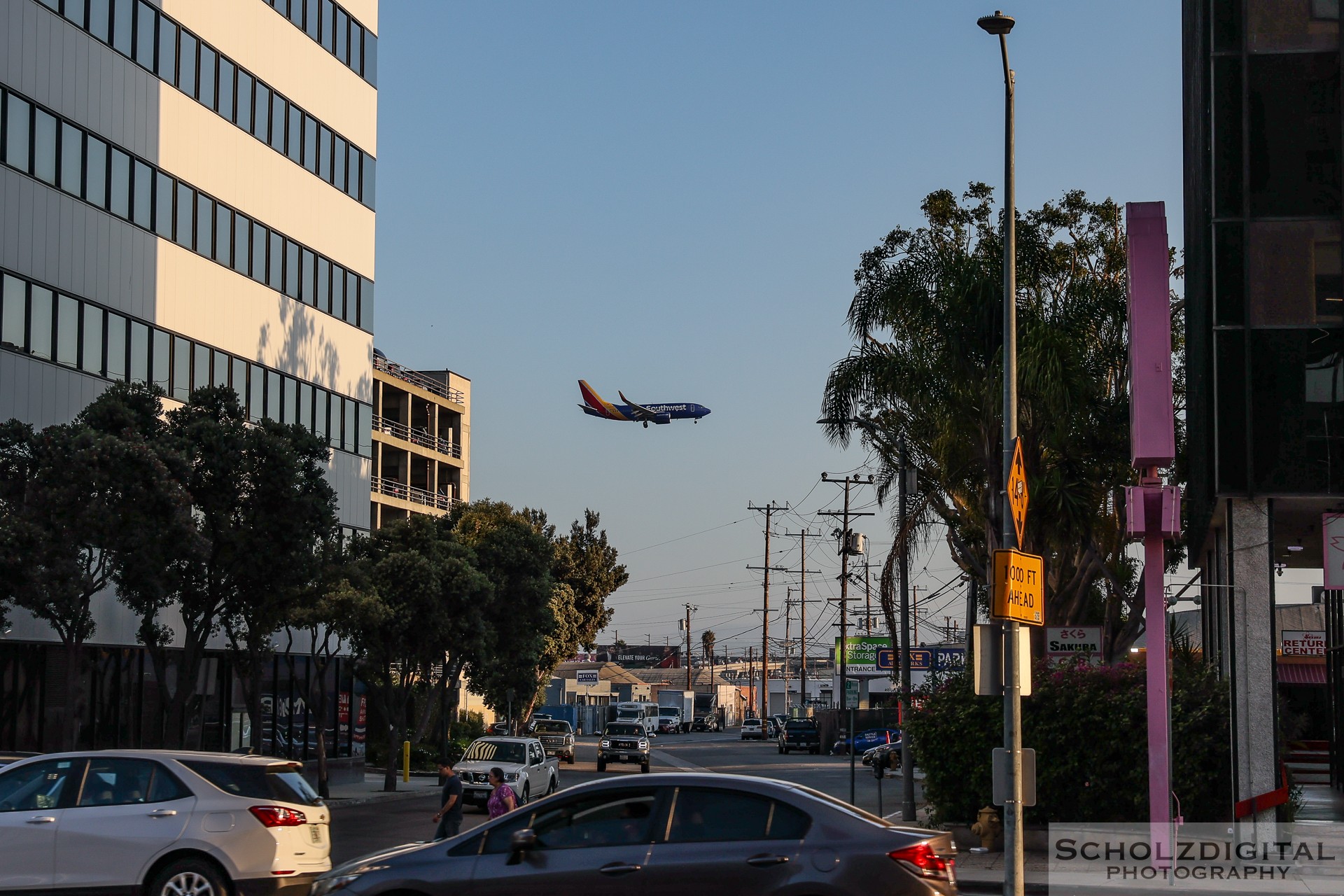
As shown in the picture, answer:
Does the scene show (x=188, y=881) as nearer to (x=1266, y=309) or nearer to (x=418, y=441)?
(x=1266, y=309)

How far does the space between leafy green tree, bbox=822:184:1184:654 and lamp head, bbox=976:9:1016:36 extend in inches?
481

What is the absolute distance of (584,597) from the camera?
7156cm

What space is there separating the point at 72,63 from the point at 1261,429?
27.1 m

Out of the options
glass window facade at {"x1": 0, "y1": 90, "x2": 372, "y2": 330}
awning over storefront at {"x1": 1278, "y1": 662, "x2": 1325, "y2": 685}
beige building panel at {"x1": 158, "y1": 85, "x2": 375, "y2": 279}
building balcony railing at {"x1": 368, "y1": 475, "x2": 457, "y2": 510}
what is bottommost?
awning over storefront at {"x1": 1278, "y1": 662, "x2": 1325, "y2": 685}

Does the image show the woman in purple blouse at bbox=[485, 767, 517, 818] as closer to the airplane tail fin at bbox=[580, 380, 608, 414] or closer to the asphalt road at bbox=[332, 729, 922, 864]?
the asphalt road at bbox=[332, 729, 922, 864]

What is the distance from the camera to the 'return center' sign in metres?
14.2

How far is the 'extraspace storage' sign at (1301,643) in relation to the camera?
43156mm

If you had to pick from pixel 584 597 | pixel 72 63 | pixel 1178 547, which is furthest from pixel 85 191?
pixel 584 597

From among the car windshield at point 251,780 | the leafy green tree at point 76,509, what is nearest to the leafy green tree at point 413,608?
the leafy green tree at point 76,509

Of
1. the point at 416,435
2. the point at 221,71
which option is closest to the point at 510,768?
the point at 221,71

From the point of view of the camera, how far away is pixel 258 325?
4106 cm

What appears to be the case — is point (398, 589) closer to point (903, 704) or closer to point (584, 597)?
→ point (903, 704)

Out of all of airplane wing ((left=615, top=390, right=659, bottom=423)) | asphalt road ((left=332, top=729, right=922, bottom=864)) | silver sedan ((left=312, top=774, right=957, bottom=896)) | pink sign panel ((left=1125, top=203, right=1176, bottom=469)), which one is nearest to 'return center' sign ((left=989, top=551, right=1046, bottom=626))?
silver sedan ((left=312, top=774, right=957, bottom=896))

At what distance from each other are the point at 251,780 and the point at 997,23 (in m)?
11.0
